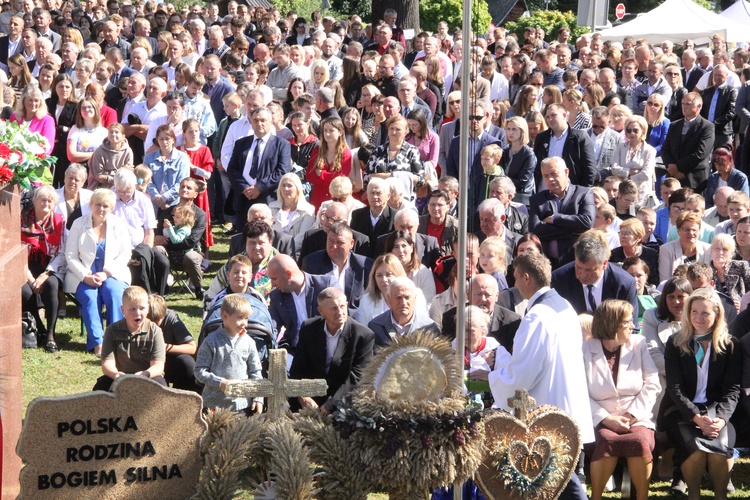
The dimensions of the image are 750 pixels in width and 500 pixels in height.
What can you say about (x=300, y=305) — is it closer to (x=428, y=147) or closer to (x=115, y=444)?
(x=115, y=444)

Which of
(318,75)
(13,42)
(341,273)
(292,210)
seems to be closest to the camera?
(341,273)

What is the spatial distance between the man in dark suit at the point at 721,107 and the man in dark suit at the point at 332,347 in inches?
337

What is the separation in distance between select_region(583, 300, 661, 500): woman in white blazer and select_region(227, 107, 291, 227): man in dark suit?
16.8ft

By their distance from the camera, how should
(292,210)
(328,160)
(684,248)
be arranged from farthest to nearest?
1. (328,160)
2. (292,210)
3. (684,248)

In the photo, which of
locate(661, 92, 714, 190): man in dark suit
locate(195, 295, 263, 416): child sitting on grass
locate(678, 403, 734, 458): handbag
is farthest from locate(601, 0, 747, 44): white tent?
locate(195, 295, 263, 416): child sitting on grass

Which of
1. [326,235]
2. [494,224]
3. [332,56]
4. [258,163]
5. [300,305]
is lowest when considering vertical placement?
[300,305]

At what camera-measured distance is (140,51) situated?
14844 mm

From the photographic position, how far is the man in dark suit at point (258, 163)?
38.3ft

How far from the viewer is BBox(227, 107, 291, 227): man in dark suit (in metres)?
11.7

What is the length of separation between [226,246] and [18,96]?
10.9ft

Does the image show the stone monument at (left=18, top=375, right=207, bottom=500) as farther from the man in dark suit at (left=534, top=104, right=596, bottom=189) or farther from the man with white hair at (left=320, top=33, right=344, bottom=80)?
the man with white hair at (left=320, top=33, right=344, bottom=80)

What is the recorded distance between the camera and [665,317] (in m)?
8.13

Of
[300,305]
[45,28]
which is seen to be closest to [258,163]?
[300,305]

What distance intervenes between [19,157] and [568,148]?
6.99 meters
